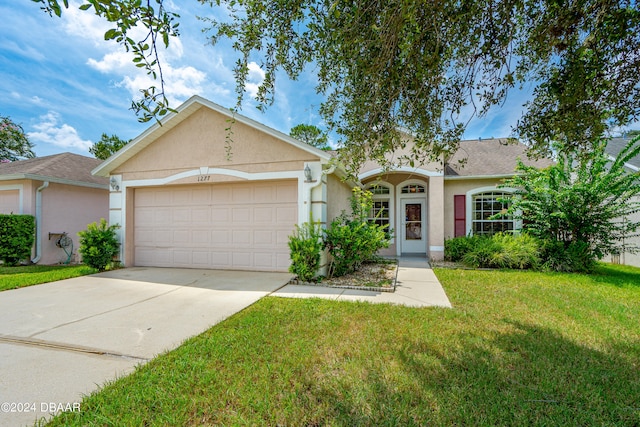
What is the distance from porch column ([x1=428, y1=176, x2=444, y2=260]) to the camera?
9.43 m

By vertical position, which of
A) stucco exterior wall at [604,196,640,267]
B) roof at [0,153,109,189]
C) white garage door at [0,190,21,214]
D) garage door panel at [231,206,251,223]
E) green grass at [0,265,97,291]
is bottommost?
green grass at [0,265,97,291]

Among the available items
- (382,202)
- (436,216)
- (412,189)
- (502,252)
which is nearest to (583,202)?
(502,252)

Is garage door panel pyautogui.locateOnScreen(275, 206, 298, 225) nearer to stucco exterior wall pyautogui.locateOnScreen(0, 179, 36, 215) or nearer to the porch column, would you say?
the porch column

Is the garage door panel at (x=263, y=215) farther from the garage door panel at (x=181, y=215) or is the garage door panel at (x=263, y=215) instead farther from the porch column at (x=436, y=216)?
the porch column at (x=436, y=216)

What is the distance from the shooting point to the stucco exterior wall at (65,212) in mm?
9703

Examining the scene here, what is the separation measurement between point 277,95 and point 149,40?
1.71 m

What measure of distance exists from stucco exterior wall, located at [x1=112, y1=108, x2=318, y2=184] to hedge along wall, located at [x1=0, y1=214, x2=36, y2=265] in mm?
3782

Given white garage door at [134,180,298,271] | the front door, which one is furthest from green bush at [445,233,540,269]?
white garage door at [134,180,298,271]

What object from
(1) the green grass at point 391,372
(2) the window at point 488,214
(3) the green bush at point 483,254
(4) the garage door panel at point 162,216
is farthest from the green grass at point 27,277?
(2) the window at point 488,214

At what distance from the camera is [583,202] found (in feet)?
24.1

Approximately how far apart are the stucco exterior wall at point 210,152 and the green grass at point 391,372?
12.9 ft

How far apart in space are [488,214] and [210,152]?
379 inches

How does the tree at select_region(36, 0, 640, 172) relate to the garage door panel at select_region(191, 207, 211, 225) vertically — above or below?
above

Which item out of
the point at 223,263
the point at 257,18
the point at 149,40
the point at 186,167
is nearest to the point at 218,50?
the point at 257,18
